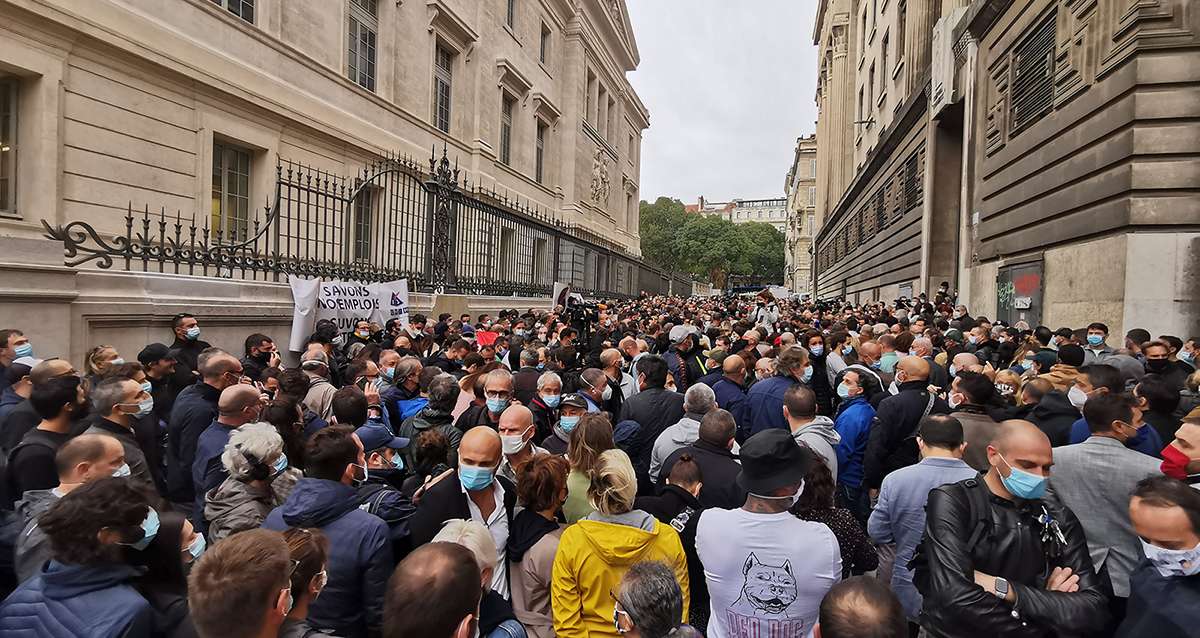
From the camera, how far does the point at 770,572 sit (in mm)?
2594

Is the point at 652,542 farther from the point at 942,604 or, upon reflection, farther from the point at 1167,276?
the point at 1167,276

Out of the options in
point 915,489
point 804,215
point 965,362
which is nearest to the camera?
point 915,489

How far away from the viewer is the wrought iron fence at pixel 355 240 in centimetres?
907

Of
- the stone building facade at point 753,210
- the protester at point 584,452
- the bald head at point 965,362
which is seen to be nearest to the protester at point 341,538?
the protester at point 584,452

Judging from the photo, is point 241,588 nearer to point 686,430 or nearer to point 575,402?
point 575,402

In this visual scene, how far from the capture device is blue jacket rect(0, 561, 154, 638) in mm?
2029

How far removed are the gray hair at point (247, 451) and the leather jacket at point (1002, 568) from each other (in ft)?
10.1

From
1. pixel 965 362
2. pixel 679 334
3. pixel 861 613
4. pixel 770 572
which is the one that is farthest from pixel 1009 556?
pixel 679 334

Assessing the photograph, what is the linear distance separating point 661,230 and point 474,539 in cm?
9036

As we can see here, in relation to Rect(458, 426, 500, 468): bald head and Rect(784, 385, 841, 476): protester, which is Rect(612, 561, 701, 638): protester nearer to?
Rect(458, 426, 500, 468): bald head

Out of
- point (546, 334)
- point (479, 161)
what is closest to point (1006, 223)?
point (546, 334)

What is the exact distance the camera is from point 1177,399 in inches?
174

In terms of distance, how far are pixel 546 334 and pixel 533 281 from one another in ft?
32.4

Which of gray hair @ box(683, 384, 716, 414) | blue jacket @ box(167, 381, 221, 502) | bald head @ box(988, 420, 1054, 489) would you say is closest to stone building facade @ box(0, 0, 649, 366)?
blue jacket @ box(167, 381, 221, 502)
